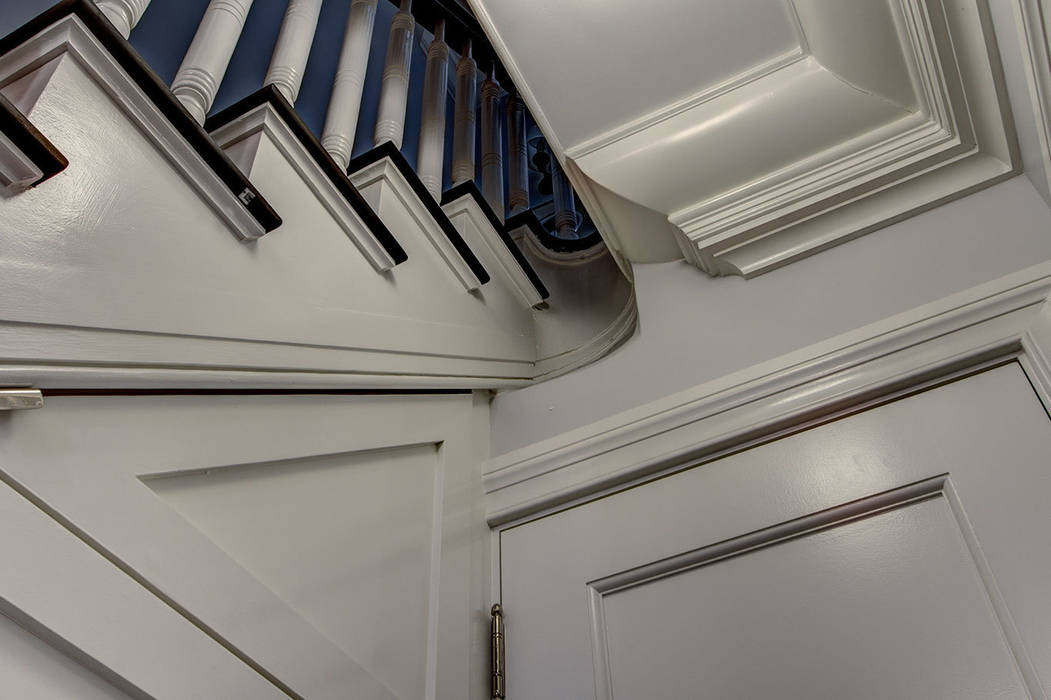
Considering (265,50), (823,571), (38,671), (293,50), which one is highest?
(265,50)

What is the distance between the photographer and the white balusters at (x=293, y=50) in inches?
51.4

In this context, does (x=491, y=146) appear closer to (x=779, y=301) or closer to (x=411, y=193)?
(x=411, y=193)

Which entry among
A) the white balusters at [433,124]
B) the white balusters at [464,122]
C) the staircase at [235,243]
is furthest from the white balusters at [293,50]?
the white balusters at [464,122]

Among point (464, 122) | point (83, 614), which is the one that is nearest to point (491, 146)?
point (464, 122)

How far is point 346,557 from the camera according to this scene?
971 millimetres

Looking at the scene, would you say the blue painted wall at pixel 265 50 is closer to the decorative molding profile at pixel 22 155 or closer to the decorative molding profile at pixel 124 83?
the decorative molding profile at pixel 124 83

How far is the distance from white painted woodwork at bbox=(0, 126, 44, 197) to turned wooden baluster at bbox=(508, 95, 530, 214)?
1.43m

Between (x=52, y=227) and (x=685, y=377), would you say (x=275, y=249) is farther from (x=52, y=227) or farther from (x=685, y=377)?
(x=685, y=377)

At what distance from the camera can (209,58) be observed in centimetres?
117

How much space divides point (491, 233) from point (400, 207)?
31cm

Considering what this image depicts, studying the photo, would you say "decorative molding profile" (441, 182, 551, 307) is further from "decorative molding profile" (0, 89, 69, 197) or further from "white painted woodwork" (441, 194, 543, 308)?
"decorative molding profile" (0, 89, 69, 197)

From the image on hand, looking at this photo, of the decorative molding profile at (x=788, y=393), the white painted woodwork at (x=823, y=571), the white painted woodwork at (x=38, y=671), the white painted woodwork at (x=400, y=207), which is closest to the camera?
the white painted woodwork at (x=38, y=671)

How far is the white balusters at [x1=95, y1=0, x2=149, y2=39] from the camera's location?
100 centimetres

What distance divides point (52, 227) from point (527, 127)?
2135mm
